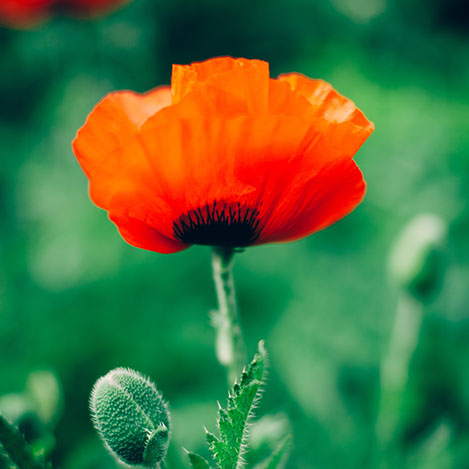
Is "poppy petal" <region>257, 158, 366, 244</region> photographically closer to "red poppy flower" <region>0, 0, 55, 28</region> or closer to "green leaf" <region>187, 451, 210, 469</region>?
"green leaf" <region>187, 451, 210, 469</region>

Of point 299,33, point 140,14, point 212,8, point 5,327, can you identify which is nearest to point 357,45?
point 299,33

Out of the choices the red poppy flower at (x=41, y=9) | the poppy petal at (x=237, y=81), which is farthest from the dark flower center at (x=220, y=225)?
the red poppy flower at (x=41, y=9)

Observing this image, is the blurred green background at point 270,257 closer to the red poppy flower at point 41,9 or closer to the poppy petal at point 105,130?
the red poppy flower at point 41,9

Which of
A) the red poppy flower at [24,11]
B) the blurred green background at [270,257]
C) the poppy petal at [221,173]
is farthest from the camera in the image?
the red poppy flower at [24,11]

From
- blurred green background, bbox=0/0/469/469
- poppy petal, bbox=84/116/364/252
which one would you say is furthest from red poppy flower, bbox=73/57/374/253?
blurred green background, bbox=0/0/469/469

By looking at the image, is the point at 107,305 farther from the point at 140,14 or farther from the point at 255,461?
the point at 140,14
